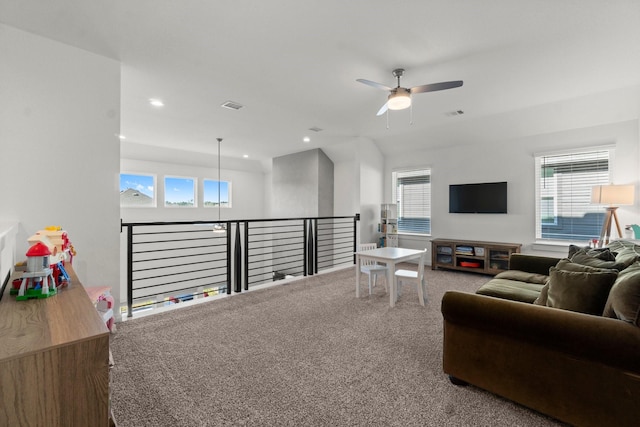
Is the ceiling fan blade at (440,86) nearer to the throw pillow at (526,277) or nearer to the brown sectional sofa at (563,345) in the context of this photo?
the brown sectional sofa at (563,345)

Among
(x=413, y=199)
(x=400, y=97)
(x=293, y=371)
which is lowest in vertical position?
(x=293, y=371)

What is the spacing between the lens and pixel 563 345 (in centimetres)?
153

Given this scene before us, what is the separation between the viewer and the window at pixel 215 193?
800 cm

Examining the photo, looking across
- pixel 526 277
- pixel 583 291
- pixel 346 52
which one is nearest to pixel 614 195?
pixel 526 277

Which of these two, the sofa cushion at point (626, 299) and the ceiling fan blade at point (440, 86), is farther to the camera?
the ceiling fan blade at point (440, 86)

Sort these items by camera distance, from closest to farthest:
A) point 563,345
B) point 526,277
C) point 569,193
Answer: point 563,345 < point 526,277 < point 569,193

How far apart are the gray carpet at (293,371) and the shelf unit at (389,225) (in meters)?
2.75

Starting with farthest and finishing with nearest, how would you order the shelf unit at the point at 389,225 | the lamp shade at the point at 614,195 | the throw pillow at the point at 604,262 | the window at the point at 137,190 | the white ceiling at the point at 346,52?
the window at the point at 137,190 → the shelf unit at the point at 389,225 → the lamp shade at the point at 614,195 → the white ceiling at the point at 346,52 → the throw pillow at the point at 604,262

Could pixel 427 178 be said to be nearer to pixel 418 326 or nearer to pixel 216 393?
pixel 418 326

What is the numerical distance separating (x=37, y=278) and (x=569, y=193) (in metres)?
6.37

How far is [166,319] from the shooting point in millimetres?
3039

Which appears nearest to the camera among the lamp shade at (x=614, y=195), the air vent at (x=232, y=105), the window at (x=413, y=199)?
the lamp shade at (x=614, y=195)

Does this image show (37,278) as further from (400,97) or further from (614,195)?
(614,195)

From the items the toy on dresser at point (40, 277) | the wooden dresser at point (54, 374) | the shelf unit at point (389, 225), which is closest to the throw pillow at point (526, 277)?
the shelf unit at point (389, 225)
